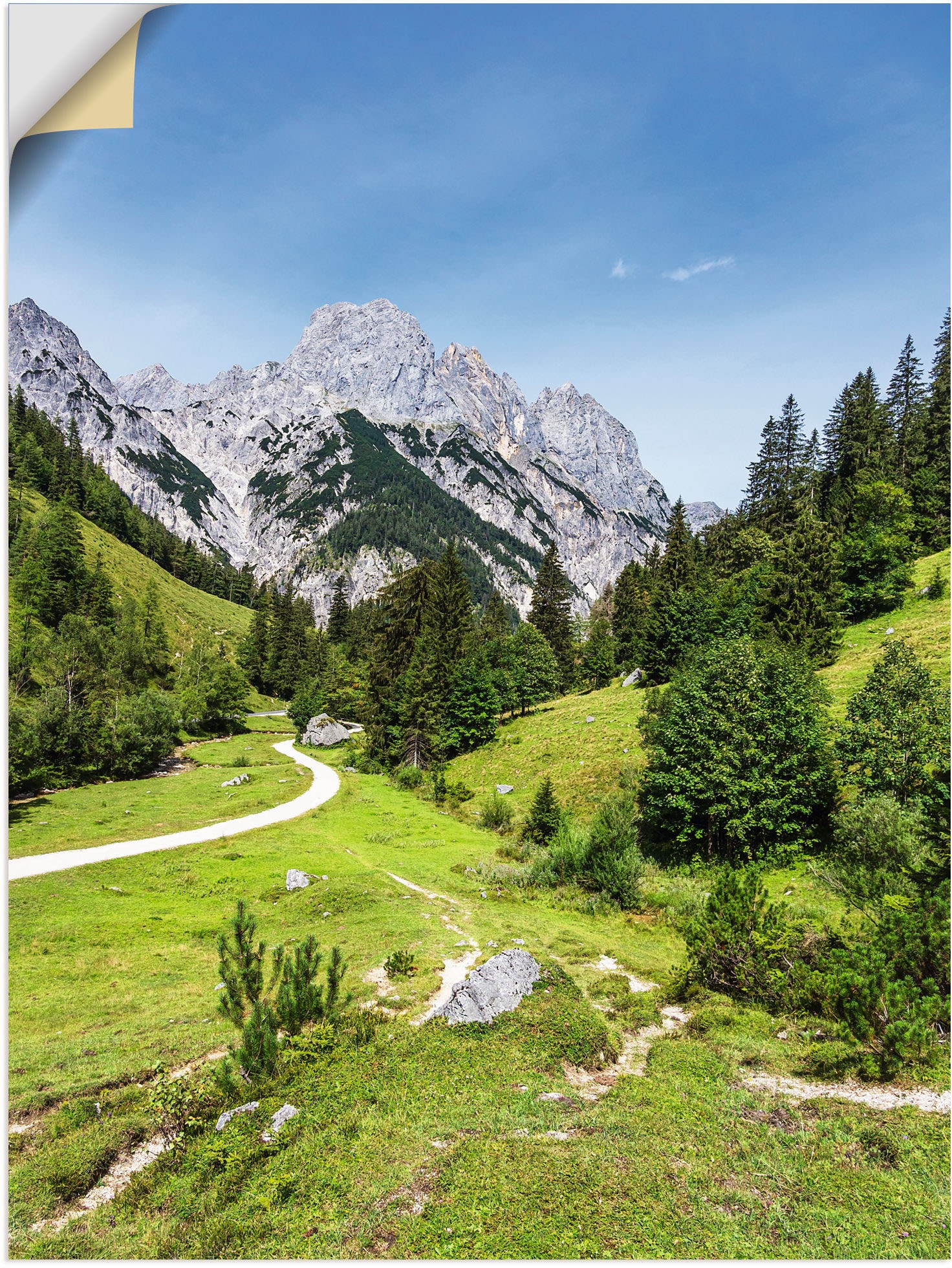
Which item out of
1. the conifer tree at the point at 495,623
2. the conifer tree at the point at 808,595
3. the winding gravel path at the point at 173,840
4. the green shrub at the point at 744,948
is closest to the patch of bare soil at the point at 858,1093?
the green shrub at the point at 744,948

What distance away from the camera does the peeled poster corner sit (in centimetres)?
341

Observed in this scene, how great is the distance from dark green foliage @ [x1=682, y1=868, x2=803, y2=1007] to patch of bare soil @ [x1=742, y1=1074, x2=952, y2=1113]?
11.0 feet

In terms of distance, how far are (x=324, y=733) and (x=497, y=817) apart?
3785 cm

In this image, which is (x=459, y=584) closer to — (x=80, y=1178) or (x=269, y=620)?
(x=80, y=1178)

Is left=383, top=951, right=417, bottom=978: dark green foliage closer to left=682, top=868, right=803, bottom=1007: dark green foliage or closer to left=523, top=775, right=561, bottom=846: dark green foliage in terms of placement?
left=682, top=868, right=803, bottom=1007: dark green foliage

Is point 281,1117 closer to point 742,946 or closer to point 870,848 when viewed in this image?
point 742,946

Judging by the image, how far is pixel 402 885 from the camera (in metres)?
21.2

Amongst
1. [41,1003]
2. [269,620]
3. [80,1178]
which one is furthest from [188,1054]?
[269,620]

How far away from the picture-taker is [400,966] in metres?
13.3

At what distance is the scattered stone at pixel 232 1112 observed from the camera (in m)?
7.27

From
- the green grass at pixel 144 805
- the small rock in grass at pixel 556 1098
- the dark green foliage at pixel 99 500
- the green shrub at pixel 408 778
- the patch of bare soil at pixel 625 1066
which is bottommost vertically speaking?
the green shrub at pixel 408 778

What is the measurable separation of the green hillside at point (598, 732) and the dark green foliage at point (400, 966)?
60.7ft

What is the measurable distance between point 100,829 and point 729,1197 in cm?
2969

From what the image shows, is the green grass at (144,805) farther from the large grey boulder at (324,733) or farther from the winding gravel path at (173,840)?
the large grey boulder at (324,733)
